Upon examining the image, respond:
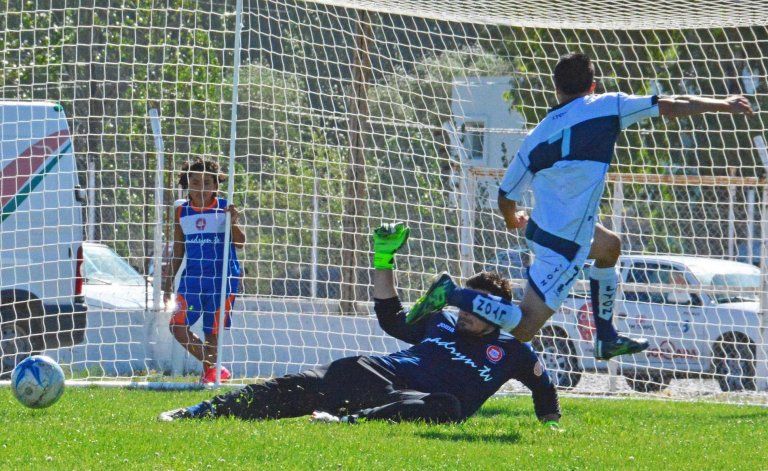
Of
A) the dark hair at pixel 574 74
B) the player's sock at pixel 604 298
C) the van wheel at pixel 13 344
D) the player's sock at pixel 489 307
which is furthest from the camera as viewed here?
the van wheel at pixel 13 344

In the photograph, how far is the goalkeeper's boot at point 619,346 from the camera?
23.3 ft

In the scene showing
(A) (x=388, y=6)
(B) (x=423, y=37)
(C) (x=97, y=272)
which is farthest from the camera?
(B) (x=423, y=37)

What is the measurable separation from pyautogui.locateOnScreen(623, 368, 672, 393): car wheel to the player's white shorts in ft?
→ 18.8

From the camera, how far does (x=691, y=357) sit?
12266 mm

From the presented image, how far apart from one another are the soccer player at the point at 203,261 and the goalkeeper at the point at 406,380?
3.13 m

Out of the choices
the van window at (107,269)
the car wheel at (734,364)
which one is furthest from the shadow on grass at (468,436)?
the van window at (107,269)

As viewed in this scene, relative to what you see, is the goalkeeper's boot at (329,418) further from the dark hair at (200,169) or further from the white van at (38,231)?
the white van at (38,231)

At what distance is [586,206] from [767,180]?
6.06 meters

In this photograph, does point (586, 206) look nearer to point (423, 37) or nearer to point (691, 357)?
point (691, 357)

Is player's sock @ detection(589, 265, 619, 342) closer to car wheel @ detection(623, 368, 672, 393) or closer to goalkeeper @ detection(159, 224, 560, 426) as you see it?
goalkeeper @ detection(159, 224, 560, 426)

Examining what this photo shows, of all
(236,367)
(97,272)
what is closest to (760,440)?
(236,367)

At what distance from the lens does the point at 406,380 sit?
23.7ft

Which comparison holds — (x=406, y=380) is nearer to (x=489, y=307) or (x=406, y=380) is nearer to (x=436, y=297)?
A: (x=436, y=297)

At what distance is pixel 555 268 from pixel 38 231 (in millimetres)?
6940
